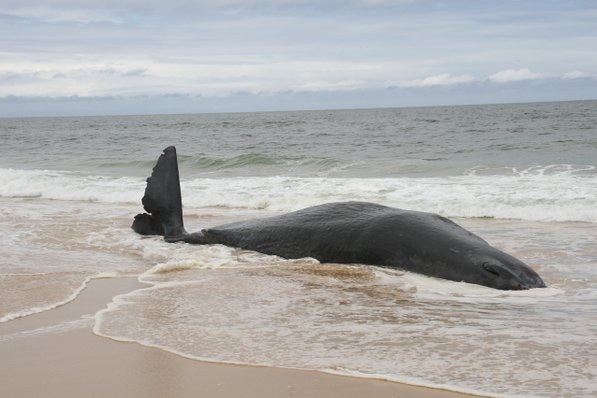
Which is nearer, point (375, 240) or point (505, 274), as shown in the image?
point (505, 274)

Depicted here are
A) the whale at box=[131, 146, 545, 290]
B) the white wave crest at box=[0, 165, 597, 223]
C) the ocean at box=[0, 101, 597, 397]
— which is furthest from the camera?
the white wave crest at box=[0, 165, 597, 223]

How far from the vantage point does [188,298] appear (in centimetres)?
604

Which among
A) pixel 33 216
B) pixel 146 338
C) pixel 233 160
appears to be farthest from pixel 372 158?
pixel 146 338

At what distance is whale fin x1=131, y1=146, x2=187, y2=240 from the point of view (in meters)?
8.95

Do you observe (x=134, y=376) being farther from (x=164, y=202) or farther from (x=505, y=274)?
(x=164, y=202)

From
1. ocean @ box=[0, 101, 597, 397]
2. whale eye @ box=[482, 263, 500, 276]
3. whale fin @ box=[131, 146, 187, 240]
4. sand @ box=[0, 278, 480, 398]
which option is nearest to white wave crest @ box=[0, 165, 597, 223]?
ocean @ box=[0, 101, 597, 397]

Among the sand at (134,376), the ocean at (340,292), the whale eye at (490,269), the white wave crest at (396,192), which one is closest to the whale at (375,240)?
the whale eye at (490,269)

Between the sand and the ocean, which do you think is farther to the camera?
the ocean

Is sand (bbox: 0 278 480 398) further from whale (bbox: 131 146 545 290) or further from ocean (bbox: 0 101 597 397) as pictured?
whale (bbox: 131 146 545 290)

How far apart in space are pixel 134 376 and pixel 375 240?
12.3 feet

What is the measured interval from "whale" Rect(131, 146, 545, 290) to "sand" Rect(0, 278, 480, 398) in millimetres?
2980

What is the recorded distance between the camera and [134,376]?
410 centimetres

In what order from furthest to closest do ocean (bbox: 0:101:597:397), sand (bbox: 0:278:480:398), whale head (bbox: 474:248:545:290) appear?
whale head (bbox: 474:248:545:290), ocean (bbox: 0:101:597:397), sand (bbox: 0:278:480:398)

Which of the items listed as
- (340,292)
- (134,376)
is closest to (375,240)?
(340,292)
